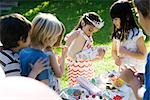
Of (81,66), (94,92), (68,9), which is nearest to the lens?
(94,92)

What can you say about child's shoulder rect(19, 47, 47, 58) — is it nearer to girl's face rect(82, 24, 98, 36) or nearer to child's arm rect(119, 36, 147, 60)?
child's arm rect(119, 36, 147, 60)

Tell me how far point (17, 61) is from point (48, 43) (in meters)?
0.28

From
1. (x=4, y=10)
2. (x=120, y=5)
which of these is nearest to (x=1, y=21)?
(x=120, y=5)

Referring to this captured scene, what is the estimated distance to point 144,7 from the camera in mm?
2125

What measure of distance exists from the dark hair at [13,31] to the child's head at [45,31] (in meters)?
0.09

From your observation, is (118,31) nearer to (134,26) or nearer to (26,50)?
(134,26)

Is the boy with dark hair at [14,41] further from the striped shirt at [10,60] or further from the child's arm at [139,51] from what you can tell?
the child's arm at [139,51]

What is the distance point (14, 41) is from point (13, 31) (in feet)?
0.24

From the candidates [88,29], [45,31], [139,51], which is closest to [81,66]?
[88,29]

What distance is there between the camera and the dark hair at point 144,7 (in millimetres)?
2092

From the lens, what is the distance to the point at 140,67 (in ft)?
11.7

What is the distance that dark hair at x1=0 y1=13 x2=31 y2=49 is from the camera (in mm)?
2842

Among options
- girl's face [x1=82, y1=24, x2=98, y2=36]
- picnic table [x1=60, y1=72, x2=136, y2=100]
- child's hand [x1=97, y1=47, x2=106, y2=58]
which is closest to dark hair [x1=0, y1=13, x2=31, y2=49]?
picnic table [x1=60, y1=72, x2=136, y2=100]

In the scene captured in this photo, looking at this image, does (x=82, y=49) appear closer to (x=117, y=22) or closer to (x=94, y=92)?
(x=117, y=22)
